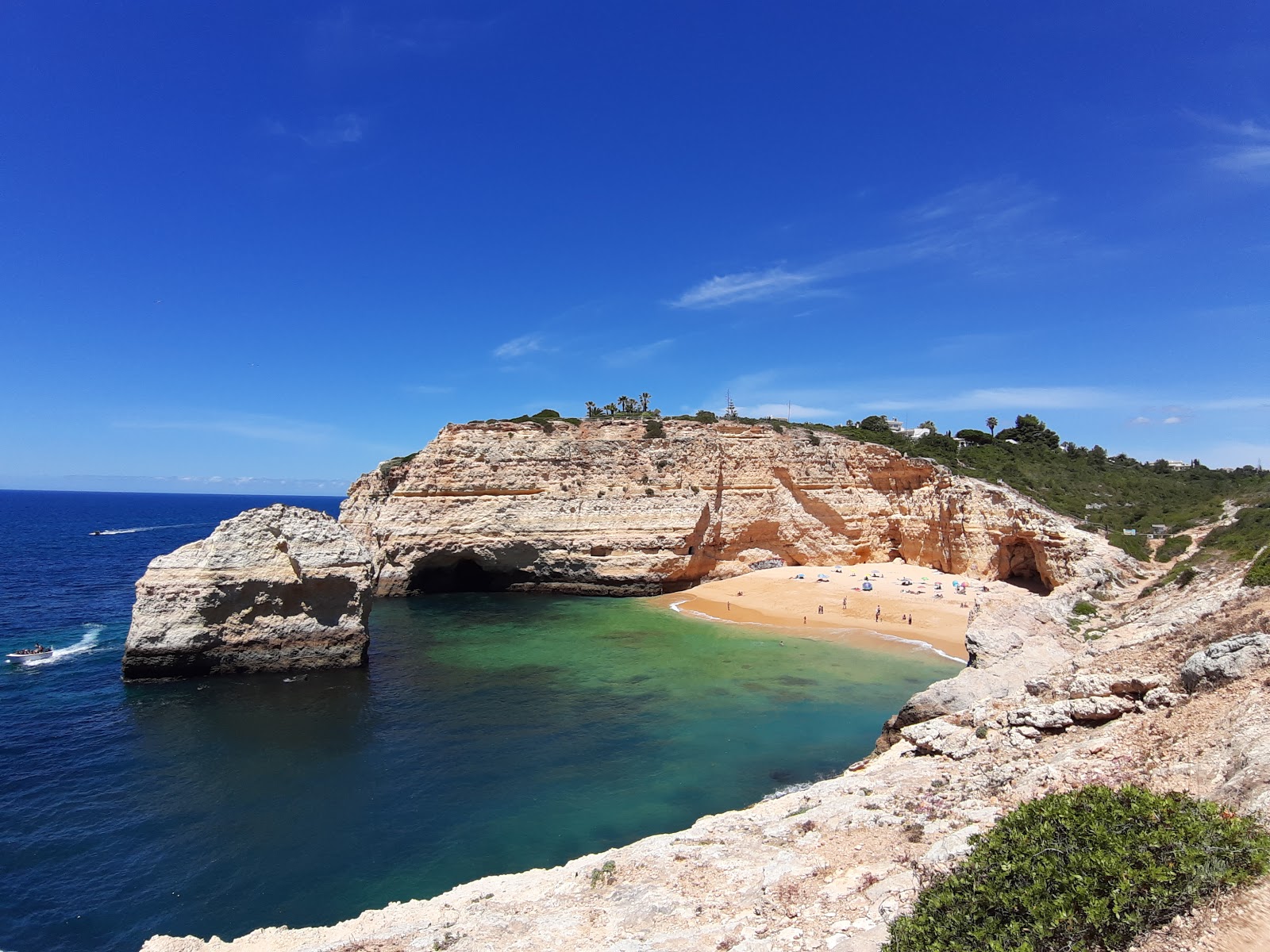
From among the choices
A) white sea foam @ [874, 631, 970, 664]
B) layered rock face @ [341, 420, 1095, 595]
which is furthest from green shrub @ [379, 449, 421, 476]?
white sea foam @ [874, 631, 970, 664]

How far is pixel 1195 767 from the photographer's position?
6586mm

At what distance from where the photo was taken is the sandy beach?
29.8 metres

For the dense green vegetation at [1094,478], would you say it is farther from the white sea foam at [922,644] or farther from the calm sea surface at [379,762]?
the calm sea surface at [379,762]

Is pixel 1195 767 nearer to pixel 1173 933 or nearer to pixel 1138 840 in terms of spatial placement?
pixel 1138 840

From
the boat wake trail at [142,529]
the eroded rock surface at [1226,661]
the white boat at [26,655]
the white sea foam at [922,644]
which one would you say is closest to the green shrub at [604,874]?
the eroded rock surface at [1226,661]

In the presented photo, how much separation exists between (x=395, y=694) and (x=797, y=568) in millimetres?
27038

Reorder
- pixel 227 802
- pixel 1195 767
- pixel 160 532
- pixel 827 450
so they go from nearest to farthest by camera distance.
Answer: pixel 1195 767 → pixel 227 802 → pixel 827 450 → pixel 160 532

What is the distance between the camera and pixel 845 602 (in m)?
33.7

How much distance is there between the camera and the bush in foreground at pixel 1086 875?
14.2ft

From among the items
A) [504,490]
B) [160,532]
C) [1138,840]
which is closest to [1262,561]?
[1138,840]

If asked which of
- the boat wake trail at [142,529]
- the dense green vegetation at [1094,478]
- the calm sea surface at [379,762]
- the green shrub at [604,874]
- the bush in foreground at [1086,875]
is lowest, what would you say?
the calm sea surface at [379,762]

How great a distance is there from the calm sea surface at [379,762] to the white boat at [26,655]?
116cm

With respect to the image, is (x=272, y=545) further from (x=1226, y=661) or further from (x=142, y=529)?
(x=142, y=529)

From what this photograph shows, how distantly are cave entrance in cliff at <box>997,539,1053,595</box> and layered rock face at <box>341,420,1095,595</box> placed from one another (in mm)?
89
